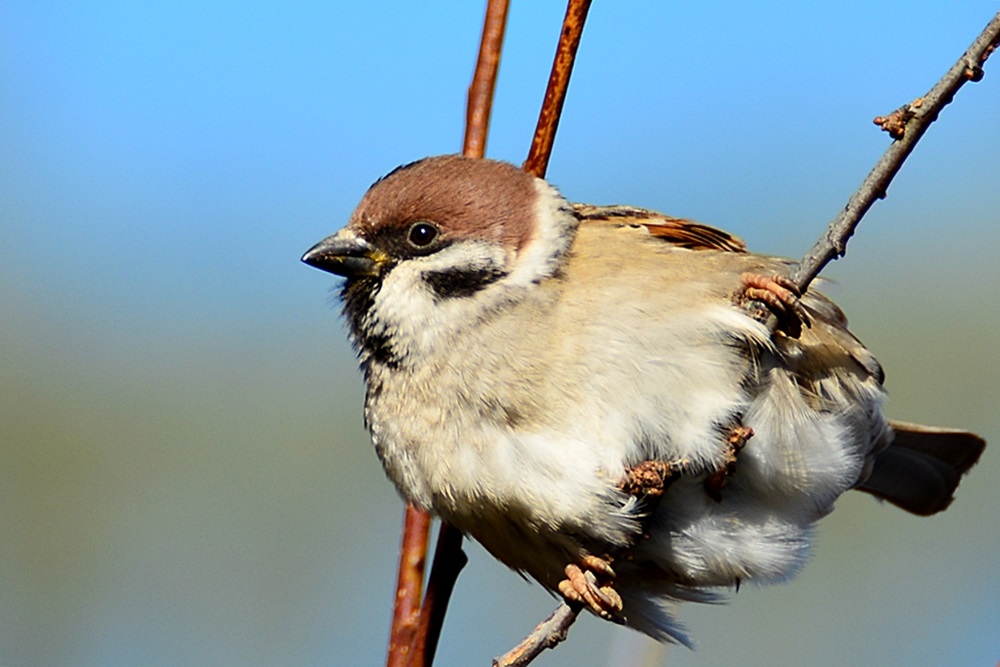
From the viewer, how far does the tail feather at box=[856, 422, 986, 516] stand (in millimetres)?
3688

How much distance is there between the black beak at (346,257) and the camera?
9.41 ft

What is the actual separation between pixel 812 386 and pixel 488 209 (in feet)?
2.65

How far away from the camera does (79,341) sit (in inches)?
334

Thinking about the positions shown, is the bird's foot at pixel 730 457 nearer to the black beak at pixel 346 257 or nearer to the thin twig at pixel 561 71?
the thin twig at pixel 561 71

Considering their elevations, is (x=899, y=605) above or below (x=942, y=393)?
below

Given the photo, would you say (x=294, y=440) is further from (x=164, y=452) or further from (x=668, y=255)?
(x=668, y=255)

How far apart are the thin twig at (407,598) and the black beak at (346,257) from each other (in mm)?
606

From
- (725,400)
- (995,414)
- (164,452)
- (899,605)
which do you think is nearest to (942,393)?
(995,414)

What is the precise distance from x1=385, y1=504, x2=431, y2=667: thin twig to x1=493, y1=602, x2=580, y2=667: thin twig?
9.1 inches

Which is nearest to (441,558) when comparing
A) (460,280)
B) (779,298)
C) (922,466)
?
(460,280)

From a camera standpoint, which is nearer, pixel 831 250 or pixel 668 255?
pixel 831 250

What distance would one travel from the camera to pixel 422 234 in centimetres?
291

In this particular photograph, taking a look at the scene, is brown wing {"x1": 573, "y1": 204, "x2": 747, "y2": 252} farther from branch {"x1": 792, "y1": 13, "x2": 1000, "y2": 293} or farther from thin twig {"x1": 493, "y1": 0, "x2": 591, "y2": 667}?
branch {"x1": 792, "y1": 13, "x2": 1000, "y2": 293}

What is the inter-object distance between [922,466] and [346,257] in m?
1.84
